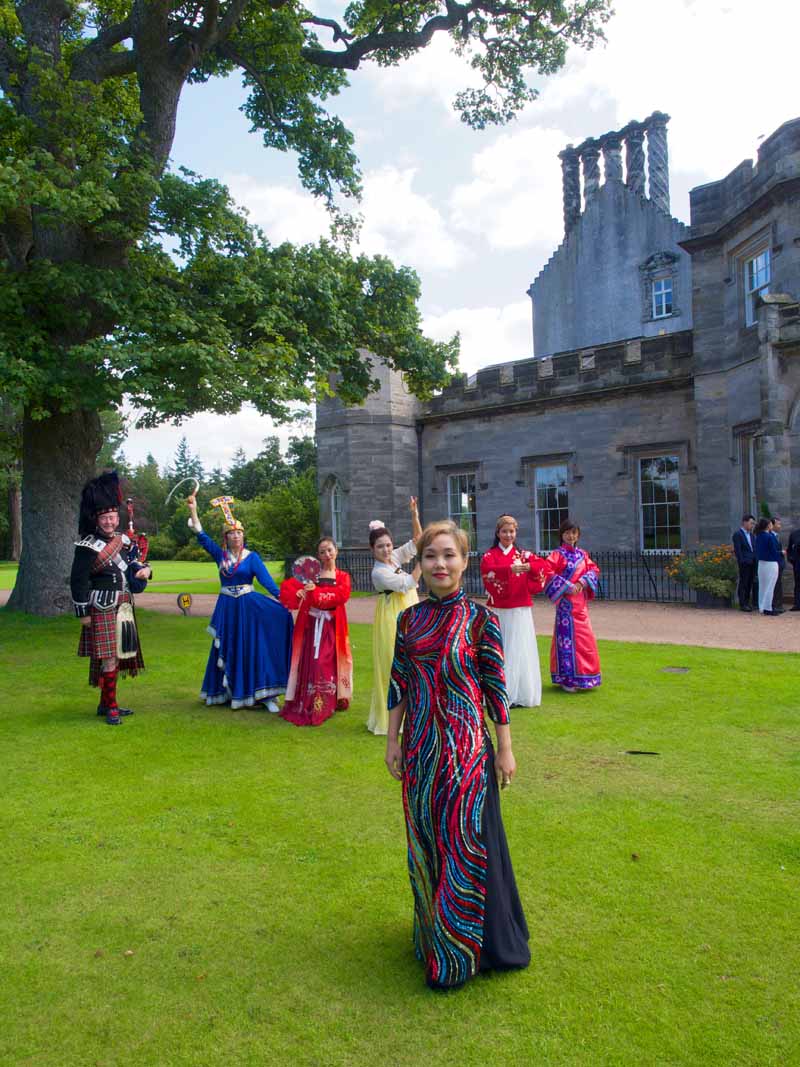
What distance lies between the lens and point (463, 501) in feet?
82.5

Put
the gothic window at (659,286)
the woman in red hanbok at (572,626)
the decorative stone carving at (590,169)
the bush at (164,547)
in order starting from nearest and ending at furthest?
the woman in red hanbok at (572,626), the gothic window at (659,286), the decorative stone carving at (590,169), the bush at (164,547)

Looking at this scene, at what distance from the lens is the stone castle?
16.5 meters

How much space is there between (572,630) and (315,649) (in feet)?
9.61

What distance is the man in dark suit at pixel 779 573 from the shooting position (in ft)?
52.0

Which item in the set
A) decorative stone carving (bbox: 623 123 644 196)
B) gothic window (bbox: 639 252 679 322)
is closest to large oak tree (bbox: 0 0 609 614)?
gothic window (bbox: 639 252 679 322)

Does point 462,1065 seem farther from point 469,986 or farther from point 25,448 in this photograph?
point 25,448

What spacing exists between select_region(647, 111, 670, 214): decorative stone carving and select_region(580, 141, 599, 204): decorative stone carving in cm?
232

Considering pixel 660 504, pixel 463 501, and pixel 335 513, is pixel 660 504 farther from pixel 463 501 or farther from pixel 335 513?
pixel 335 513

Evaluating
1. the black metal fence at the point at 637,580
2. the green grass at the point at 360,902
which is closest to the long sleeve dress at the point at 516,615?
the green grass at the point at 360,902

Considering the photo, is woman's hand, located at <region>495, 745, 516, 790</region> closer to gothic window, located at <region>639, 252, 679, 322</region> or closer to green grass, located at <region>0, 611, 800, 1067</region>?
green grass, located at <region>0, 611, 800, 1067</region>

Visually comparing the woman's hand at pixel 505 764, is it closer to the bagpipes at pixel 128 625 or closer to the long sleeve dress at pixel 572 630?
the bagpipes at pixel 128 625

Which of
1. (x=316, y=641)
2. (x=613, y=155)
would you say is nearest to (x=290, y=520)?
(x=316, y=641)

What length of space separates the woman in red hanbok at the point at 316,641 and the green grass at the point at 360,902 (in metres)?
0.51

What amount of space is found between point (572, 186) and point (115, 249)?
94.3ft
